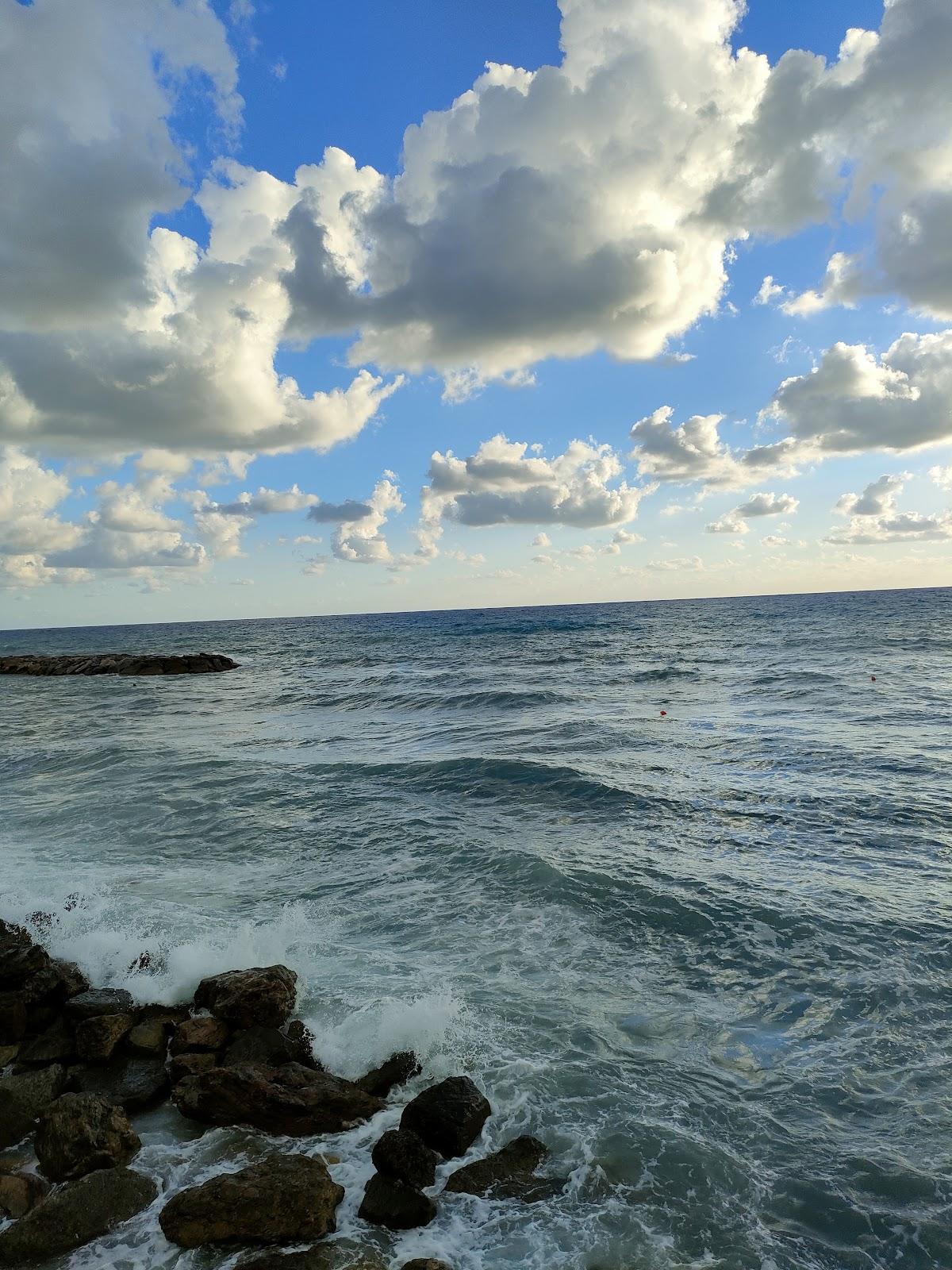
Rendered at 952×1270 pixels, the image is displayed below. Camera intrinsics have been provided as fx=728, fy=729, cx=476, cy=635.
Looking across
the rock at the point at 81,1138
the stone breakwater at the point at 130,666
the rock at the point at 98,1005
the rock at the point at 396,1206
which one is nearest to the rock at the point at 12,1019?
the rock at the point at 98,1005

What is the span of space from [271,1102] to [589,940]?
4.96 meters

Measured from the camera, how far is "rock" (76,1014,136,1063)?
755cm

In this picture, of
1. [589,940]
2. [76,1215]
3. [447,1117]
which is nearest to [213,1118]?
[76,1215]

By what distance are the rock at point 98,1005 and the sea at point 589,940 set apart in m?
0.43

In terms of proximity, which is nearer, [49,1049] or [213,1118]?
[213,1118]

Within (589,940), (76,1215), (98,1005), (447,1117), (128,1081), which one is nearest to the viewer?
(76,1215)

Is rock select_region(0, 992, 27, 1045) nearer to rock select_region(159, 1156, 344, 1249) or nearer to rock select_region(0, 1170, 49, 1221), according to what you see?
rock select_region(0, 1170, 49, 1221)

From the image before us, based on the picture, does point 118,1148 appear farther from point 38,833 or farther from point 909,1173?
point 38,833

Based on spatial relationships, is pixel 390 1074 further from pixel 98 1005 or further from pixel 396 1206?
pixel 98 1005

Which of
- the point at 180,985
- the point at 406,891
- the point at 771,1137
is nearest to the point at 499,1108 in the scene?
the point at 771,1137

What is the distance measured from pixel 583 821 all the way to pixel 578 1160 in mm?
9362

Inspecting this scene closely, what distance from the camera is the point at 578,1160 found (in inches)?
243

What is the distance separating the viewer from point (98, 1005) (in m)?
8.34

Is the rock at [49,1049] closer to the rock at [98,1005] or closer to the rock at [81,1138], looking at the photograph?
the rock at [98,1005]
